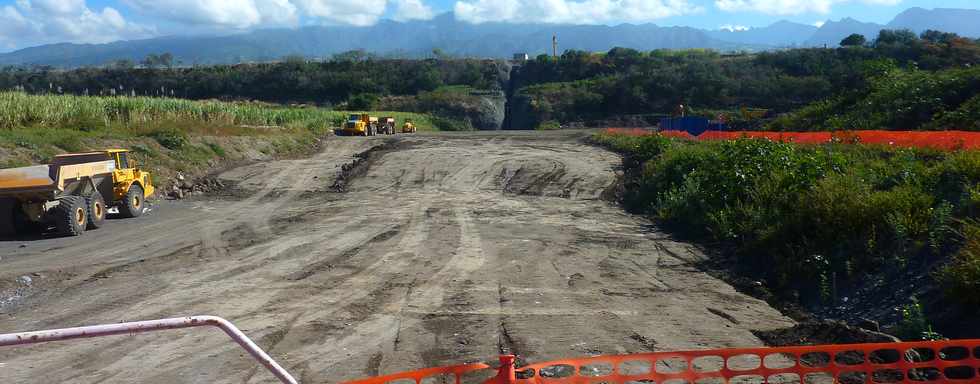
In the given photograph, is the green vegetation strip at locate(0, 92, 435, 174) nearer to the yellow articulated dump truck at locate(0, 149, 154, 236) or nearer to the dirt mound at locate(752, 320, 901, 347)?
the yellow articulated dump truck at locate(0, 149, 154, 236)

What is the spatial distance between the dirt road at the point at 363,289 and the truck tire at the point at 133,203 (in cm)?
67

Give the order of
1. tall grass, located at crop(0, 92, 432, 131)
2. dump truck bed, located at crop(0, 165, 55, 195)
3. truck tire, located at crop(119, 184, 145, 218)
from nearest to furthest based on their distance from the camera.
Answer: dump truck bed, located at crop(0, 165, 55, 195) < truck tire, located at crop(119, 184, 145, 218) < tall grass, located at crop(0, 92, 432, 131)

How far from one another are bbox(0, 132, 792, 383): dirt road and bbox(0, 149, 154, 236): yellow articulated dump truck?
0.63 m

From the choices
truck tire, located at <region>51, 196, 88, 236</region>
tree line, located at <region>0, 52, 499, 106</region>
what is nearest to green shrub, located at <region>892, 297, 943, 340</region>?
truck tire, located at <region>51, 196, 88, 236</region>

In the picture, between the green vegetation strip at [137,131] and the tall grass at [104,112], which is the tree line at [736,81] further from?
the green vegetation strip at [137,131]

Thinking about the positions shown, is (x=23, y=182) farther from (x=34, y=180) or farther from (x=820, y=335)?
(x=820, y=335)

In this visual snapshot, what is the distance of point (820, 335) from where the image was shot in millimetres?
7797

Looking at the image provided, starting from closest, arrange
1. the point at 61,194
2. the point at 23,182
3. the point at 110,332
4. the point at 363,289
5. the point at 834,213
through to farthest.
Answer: the point at 110,332 → the point at 363,289 → the point at 834,213 → the point at 23,182 → the point at 61,194

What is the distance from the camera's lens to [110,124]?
28922 millimetres

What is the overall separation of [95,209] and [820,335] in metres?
15.0

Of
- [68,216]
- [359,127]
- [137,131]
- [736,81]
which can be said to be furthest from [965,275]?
[736,81]

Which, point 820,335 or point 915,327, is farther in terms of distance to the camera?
point 820,335

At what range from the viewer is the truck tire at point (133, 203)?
17.8 meters

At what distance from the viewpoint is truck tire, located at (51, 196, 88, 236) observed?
1495 centimetres
